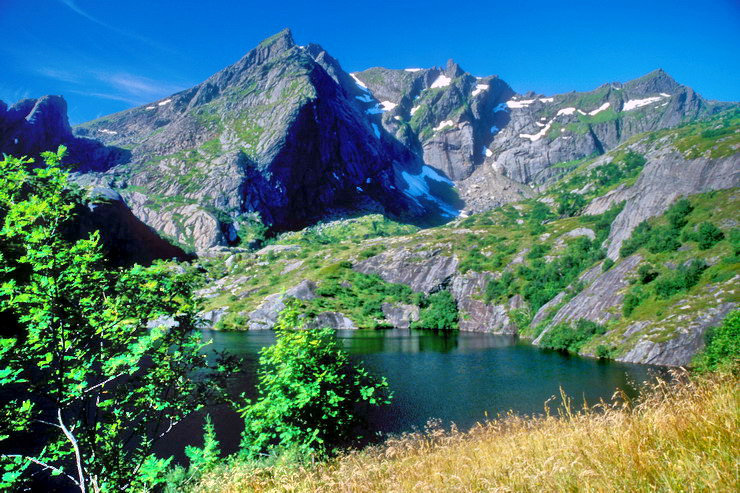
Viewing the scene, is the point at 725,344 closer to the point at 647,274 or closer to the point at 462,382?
the point at 462,382

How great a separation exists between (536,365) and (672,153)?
71.3 m

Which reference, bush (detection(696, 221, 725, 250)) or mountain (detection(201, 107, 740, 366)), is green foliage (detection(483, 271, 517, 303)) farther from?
bush (detection(696, 221, 725, 250))

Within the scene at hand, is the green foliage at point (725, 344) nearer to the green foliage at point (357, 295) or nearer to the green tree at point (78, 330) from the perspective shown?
the green tree at point (78, 330)

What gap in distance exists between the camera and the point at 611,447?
19.2 feet

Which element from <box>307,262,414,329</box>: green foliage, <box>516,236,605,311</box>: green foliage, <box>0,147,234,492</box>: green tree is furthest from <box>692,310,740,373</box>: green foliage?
<box>307,262,414,329</box>: green foliage

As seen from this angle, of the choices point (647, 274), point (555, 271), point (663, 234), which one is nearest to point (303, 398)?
point (647, 274)

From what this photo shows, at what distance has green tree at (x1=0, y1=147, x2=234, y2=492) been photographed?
720 centimetres

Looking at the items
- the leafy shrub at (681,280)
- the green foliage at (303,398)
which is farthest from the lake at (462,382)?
Result: the leafy shrub at (681,280)

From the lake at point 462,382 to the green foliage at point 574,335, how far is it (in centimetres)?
320

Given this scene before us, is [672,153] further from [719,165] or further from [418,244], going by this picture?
[418,244]

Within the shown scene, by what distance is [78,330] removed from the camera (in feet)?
25.8

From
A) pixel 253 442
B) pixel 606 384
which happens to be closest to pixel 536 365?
pixel 606 384

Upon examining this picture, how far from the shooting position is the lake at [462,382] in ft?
104

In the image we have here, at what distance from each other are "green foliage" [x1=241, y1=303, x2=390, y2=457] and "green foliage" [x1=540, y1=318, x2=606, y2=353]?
2307 inches
